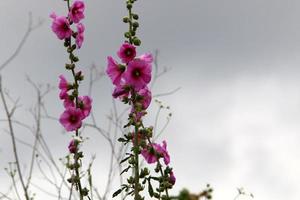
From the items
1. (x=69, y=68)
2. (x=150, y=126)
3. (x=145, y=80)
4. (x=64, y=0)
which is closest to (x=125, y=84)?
(x=145, y=80)

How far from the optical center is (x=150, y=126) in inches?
133

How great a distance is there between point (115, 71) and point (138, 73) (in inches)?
10.0

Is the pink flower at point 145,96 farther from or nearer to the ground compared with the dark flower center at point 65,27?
nearer to the ground

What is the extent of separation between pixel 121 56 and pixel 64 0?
938mm

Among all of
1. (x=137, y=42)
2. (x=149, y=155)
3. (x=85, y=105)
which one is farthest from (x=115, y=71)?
(x=149, y=155)

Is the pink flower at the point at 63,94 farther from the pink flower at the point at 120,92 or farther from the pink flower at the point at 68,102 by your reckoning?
the pink flower at the point at 120,92

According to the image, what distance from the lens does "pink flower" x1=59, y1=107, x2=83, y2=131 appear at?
3797 mm

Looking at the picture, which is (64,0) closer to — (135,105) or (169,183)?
(135,105)

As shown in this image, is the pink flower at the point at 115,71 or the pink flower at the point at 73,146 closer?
the pink flower at the point at 115,71

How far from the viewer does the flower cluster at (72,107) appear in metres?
3.80

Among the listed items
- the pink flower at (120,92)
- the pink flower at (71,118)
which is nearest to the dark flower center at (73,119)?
the pink flower at (71,118)

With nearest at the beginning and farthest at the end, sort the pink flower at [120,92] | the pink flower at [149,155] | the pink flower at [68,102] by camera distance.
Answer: the pink flower at [149,155]
the pink flower at [120,92]
the pink flower at [68,102]

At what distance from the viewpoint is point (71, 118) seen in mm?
3814

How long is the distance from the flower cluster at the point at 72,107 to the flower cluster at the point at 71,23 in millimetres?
359
